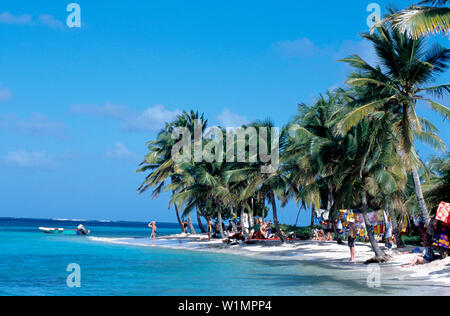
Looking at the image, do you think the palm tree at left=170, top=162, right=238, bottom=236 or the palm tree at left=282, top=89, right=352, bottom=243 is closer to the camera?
the palm tree at left=282, top=89, right=352, bottom=243

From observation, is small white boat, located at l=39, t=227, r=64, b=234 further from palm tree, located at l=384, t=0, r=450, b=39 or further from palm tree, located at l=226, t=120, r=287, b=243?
palm tree, located at l=384, t=0, r=450, b=39

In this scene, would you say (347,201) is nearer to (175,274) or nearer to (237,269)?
(237,269)

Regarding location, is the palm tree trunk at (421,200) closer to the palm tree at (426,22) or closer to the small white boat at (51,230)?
the palm tree at (426,22)

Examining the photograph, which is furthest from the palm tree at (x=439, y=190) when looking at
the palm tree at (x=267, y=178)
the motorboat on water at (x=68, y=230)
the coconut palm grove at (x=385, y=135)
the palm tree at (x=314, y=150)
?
the motorboat on water at (x=68, y=230)

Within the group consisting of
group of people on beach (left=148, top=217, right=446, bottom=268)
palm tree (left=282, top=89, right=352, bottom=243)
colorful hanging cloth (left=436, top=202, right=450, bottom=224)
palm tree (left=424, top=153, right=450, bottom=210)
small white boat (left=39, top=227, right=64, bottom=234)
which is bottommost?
small white boat (left=39, top=227, right=64, bottom=234)

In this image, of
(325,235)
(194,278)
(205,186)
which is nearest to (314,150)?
(194,278)

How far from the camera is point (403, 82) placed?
14.6 m

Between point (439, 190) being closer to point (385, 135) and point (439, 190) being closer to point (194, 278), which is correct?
point (385, 135)

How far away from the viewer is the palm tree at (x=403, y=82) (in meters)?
14.0

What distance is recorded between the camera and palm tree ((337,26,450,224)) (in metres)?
14.0

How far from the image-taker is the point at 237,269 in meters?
16.6

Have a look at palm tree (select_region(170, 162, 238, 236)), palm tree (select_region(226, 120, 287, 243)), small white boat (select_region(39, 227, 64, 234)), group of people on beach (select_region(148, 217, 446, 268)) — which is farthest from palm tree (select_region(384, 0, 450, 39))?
small white boat (select_region(39, 227, 64, 234))

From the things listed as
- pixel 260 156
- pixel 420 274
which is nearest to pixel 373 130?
pixel 420 274

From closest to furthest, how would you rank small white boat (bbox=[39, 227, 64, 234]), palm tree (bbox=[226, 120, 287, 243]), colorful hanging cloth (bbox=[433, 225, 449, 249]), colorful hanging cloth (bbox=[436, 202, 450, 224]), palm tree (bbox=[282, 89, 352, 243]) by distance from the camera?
colorful hanging cloth (bbox=[436, 202, 450, 224]), colorful hanging cloth (bbox=[433, 225, 449, 249]), palm tree (bbox=[282, 89, 352, 243]), palm tree (bbox=[226, 120, 287, 243]), small white boat (bbox=[39, 227, 64, 234])
